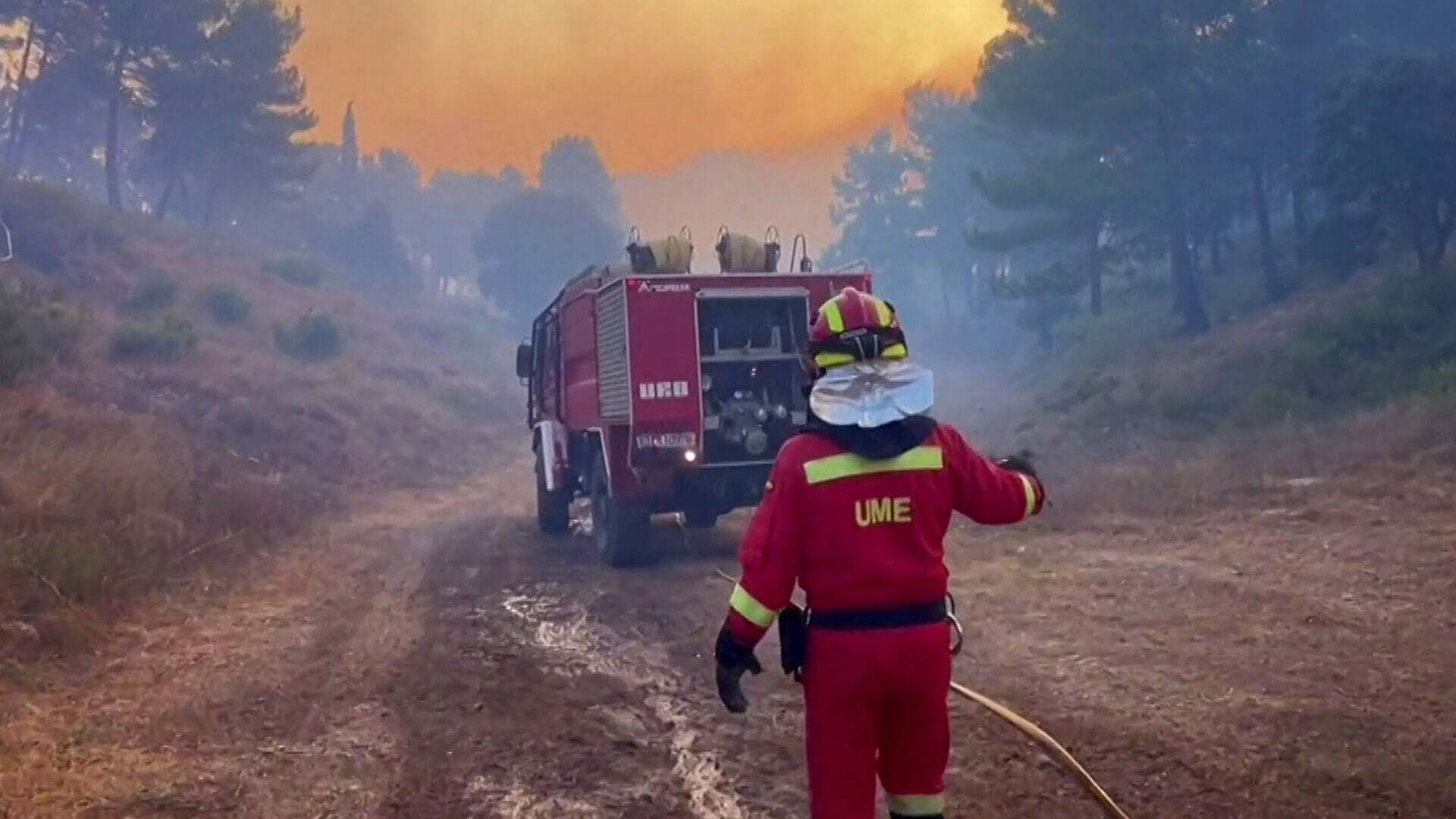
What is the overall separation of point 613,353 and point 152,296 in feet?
69.3

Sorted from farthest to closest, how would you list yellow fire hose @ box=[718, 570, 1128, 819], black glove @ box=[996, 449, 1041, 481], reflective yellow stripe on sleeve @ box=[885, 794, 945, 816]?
yellow fire hose @ box=[718, 570, 1128, 819] < black glove @ box=[996, 449, 1041, 481] < reflective yellow stripe on sleeve @ box=[885, 794, 945, 816]

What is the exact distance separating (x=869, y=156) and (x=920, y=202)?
8.69m

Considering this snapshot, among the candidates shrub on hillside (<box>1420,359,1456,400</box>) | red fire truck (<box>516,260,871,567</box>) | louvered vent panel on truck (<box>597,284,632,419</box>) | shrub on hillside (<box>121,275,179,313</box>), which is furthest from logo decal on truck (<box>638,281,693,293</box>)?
shrub on hillside (<box>121,275,179,313</box>)

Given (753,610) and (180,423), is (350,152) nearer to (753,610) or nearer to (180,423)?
(180,423)

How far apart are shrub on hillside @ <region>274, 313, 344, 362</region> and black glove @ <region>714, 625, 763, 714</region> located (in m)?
27.6

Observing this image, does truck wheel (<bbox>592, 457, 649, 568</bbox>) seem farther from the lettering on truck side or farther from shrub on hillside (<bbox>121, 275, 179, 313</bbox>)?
shrub on hillside (<bbox>121, 275, 179, 313</bbox>)

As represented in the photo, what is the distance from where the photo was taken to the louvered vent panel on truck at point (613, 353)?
1022 centimetres

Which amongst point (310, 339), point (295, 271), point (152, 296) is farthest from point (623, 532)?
point (295, 271)

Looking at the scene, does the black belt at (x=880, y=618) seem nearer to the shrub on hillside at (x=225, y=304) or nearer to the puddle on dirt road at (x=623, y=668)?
the puddle on dirt road at (x=623, y=668)

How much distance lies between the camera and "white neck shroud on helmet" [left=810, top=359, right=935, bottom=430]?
331cm

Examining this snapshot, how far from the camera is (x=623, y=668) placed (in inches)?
290

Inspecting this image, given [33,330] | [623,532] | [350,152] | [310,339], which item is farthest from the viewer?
[350,152]

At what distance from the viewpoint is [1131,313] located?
3238 cm

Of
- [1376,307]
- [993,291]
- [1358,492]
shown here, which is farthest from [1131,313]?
[1358,492]
